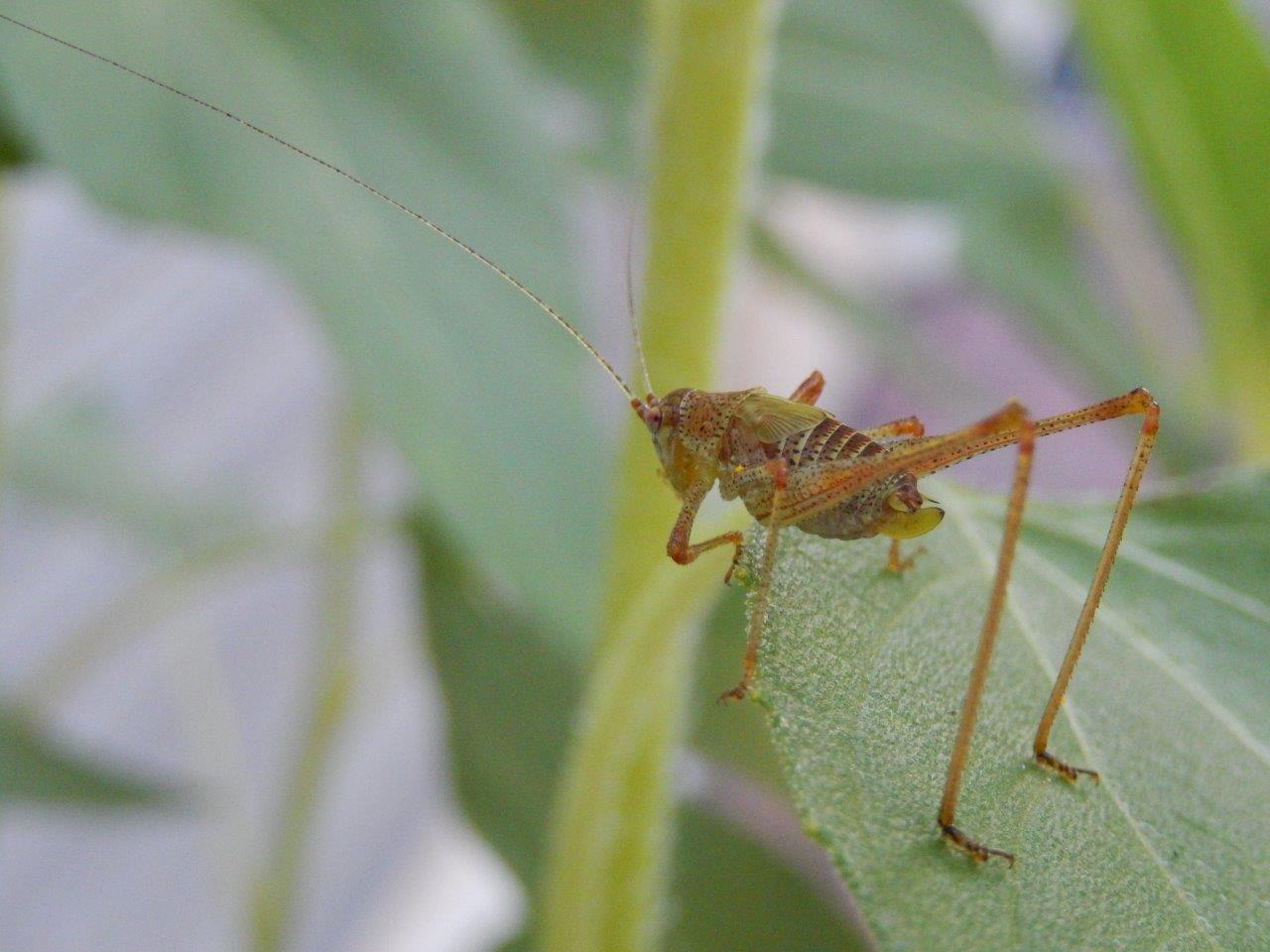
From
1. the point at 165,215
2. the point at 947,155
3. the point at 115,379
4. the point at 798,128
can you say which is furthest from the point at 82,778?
the point at 115,379

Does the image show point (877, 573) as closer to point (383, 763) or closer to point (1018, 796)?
point (1018, 796)

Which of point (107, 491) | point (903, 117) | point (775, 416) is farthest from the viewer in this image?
point (107, 491)

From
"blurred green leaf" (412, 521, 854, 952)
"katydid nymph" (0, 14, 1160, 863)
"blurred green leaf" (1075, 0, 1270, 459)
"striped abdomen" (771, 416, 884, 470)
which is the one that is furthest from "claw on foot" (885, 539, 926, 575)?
"blurred green leaf" (1075, 0, 1270, 459)

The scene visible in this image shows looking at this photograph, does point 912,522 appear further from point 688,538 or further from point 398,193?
point 398,193

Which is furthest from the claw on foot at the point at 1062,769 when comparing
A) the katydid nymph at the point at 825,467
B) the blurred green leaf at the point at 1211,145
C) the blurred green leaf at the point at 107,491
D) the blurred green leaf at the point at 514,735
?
the blurred green leaf at the point at 107,491

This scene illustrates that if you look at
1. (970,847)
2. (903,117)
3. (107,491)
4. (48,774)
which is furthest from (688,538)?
(107,491)

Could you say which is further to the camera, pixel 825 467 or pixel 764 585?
pixel 825 467

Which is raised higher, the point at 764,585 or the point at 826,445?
the point at 826,445
